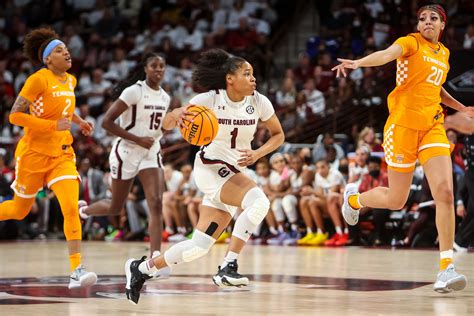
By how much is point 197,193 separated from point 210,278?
6.87 m

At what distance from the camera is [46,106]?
7.95 metres

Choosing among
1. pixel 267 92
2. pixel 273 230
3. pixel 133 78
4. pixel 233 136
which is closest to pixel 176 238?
pixel 273 230

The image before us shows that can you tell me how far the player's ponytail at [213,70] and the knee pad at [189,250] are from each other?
133cm

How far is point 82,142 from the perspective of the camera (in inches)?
695

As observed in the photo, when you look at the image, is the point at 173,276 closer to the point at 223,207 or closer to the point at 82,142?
the point at 223,207

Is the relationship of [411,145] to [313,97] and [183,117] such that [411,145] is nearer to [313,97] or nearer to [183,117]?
[183,117]

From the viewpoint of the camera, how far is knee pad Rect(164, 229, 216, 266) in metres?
6.63

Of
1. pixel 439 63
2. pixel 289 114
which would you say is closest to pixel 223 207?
pixel 439 63

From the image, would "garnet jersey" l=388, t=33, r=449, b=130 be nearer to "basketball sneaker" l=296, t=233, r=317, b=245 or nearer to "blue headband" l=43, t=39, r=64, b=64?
"blue headband" l=43, t=39, r=64, b=64

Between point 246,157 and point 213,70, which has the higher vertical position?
point 213,70

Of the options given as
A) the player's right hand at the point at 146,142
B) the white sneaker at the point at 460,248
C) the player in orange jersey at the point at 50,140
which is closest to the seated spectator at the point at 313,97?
the white sneaker at the point at 460,248

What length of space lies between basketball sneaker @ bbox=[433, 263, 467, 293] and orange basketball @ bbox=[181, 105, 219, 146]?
193cm

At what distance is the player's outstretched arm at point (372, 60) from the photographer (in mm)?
6543

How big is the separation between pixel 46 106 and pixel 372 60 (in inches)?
110
